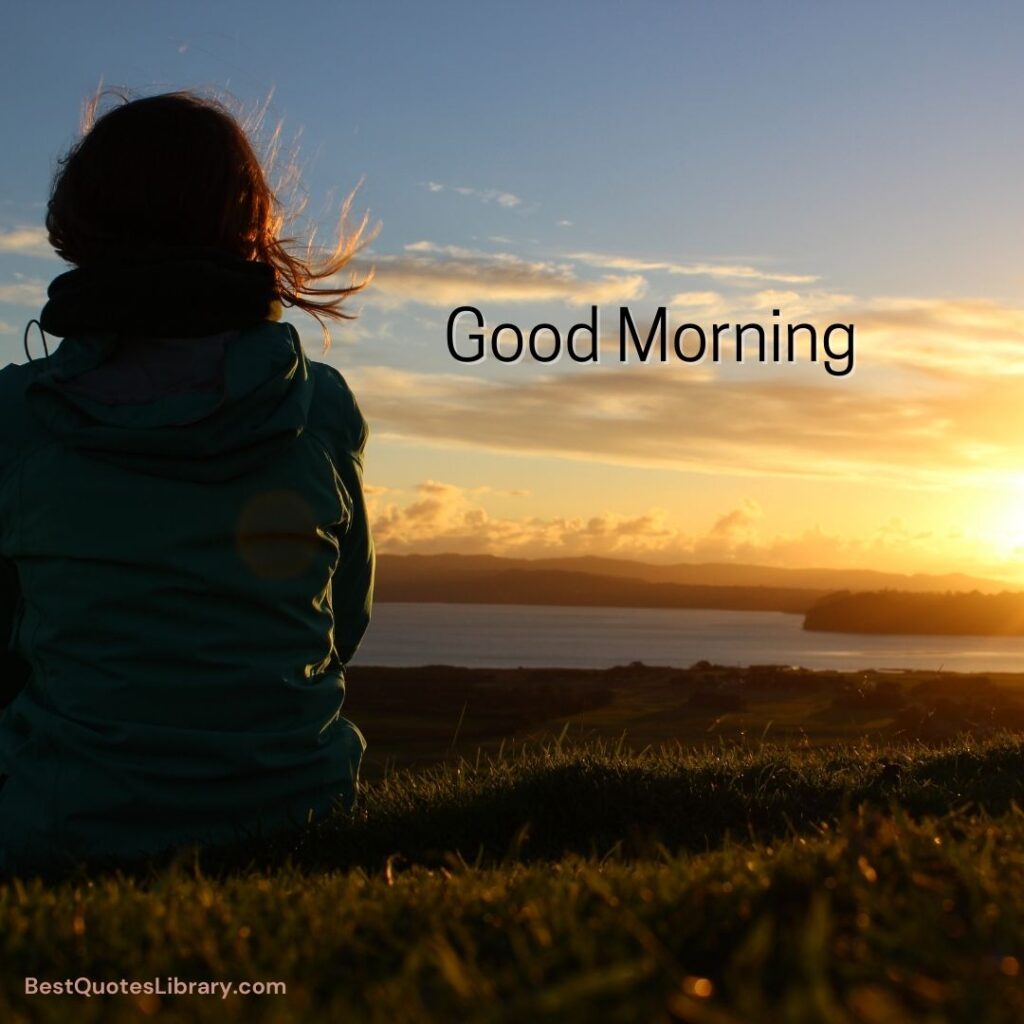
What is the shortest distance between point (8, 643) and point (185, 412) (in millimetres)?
971

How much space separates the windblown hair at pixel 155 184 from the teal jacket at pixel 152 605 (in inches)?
16.2

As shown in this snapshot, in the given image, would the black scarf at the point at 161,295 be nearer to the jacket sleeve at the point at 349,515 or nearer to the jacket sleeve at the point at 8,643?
the jacket sleeve at the point at 349,515

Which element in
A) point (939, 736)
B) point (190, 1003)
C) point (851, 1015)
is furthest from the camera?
point (939, 736)

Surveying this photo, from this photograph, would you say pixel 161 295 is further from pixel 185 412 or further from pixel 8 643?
pixel 8 643

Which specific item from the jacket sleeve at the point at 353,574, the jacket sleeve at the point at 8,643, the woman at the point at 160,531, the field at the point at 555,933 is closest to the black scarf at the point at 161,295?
the woman at the point at 160,531

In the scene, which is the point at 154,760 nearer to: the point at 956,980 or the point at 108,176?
the point at 108,176

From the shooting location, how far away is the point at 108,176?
371 cm

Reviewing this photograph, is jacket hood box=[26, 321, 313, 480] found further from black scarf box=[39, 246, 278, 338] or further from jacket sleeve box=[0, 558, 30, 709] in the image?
jacket sleeve box=[0, 558, 30, 709]

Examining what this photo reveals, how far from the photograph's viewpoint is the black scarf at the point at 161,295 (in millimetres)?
3510

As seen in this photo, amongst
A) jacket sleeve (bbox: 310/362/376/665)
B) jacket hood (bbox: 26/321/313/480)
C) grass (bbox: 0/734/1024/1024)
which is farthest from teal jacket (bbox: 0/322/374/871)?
grass (bbox: 0/734/1024/1024)

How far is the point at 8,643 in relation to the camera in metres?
3.69

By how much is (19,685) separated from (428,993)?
2.54 metres

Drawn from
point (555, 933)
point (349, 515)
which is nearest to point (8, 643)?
point (349, 515)

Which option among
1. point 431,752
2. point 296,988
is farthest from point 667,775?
point 431,752
